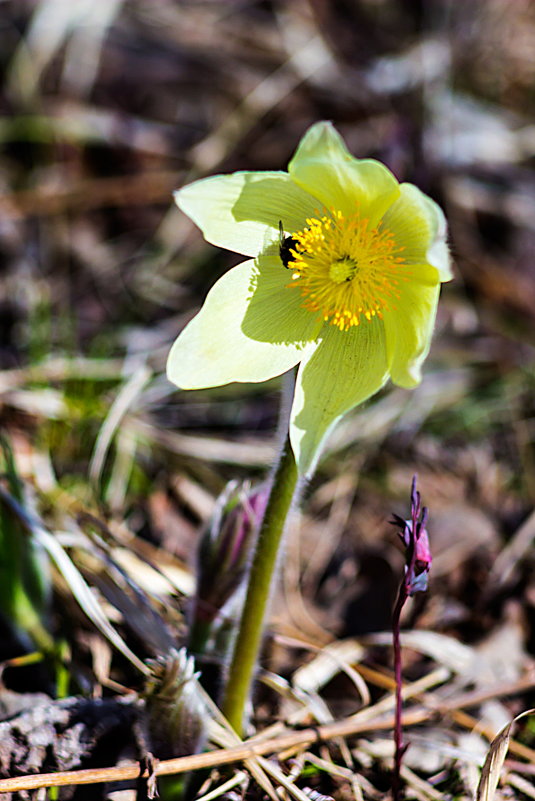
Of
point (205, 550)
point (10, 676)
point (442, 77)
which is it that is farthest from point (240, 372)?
point (442, 77)

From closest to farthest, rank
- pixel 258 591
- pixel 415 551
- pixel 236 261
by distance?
pixel 415 551 < pixel 258 591 < pixel 236 261

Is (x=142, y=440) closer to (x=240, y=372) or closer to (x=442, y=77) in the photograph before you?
(x=240, y=372)

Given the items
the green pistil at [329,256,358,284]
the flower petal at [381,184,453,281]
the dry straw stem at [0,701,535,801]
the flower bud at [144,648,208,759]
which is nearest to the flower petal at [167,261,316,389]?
the green pistil at [329,256,358,284]

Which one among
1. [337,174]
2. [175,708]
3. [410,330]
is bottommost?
[175,708]

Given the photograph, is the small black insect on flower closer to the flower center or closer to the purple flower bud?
the flower center

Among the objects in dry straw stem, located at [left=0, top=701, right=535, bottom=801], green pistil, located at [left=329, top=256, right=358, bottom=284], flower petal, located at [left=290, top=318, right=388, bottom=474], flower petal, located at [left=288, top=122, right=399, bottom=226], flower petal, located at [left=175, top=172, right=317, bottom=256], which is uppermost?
flower petal, located at [left=288, top=122, right=399, bottom=226]

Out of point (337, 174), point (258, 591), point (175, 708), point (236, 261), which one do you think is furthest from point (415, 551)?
point (236, 261)

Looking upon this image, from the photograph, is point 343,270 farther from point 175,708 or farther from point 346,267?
point 175,708
